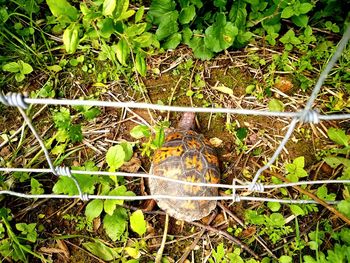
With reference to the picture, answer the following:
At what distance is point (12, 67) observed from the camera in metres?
1.50

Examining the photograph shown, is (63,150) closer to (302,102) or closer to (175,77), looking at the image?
(175,77)

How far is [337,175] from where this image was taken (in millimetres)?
1472

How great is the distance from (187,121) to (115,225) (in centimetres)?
49

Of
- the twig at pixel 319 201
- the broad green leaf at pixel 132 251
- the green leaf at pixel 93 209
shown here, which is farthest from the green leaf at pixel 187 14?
the broad green leaf at pixel 132 251

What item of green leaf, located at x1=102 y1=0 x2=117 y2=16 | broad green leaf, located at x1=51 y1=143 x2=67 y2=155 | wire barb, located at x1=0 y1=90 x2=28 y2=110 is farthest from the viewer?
broad green leaf, located at x1=51 y1=143 x2=67 y2=155

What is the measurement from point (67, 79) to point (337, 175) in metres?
1.17

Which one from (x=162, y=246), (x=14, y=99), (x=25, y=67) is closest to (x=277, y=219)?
(x=162, y=246)

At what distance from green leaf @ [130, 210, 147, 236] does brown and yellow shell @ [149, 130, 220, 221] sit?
0.45ft

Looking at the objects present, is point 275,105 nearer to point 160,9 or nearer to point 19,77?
point 160,9

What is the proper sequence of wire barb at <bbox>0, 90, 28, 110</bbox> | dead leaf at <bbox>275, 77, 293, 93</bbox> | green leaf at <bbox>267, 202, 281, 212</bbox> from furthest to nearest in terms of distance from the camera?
1. dead leaf at <bbox>275, 77, 293, 93</bbox>
2. green leaf at <bbox>267, 202, 281, 212</bbox>
3. wire barb at <bbox>0, 90, 28, 110</bbox>

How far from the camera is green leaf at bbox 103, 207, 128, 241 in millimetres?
1306

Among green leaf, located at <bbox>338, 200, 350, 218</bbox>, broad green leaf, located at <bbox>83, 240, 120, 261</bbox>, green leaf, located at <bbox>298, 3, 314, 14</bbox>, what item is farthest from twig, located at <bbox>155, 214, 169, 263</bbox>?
green leaf, located at <bbox>298, 3, 314, 14</bbox>

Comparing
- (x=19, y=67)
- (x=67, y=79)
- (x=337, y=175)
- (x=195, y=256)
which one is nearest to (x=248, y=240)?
(x=195, y=256)

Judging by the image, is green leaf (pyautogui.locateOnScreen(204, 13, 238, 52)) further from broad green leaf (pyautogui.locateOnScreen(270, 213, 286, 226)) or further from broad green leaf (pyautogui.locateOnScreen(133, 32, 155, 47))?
broad green leaf (pyautogui.locateOnScreen(270, 213, 286, 226))
